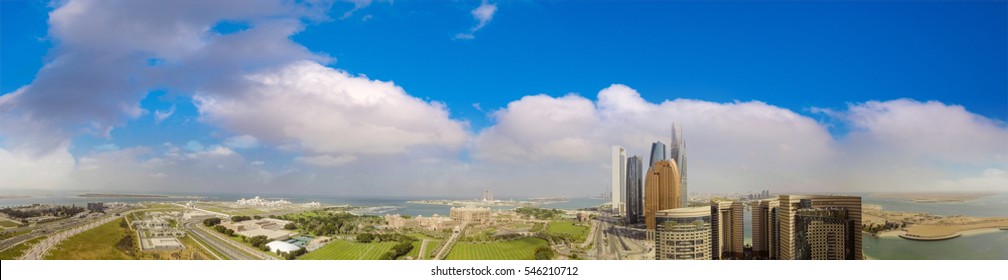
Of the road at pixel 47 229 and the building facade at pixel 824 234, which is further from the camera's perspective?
the building facade at pixel 824 234

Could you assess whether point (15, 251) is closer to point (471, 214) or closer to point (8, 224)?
point (8, 224)

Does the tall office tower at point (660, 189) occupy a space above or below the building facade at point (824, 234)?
above

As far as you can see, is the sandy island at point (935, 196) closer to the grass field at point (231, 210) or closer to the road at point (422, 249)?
the road at point (422, 249)

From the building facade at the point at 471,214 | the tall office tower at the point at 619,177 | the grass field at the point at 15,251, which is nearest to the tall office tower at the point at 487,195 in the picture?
the building facade at the point at 471,214

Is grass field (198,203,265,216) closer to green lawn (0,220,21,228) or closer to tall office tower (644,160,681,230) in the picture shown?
green lawn (0,220,21,228)

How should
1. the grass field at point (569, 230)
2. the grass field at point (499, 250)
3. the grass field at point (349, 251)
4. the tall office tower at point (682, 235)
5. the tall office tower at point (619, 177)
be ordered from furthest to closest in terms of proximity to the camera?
1. the tall office tower at point (619, 177)
2. the grass field at point (569, 230)
3. the tall office tower at point (682, 235)
4. the grass field at point (349, 251)
5. the grass field at point (499, 250)

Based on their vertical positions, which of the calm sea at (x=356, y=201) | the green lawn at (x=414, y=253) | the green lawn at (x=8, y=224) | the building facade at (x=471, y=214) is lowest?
the green lawn at (x=414, y=253)
